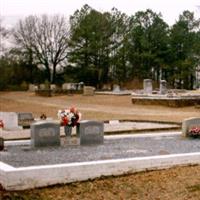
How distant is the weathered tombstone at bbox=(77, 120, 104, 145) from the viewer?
47.3ft

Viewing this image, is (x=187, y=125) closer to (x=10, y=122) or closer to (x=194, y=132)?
(x=194, y=132)

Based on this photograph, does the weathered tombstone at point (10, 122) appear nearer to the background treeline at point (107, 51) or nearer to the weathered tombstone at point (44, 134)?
the weathered tombstone at point (44, 134)

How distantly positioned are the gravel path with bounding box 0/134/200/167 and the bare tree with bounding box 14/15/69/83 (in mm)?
51172

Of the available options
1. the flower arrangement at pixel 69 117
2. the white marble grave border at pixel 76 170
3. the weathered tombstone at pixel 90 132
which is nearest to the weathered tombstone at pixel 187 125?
the weathered tombstone at pixel 90 132

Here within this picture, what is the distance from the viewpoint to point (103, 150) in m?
13.4

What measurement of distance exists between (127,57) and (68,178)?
50.8 meters

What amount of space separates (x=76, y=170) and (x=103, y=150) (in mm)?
2724

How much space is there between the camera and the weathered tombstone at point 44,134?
44.8 feet

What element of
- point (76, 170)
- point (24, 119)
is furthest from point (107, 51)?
point (76, 170)

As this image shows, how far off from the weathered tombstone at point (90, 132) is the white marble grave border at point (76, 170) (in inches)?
111

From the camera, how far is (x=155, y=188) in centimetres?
1030

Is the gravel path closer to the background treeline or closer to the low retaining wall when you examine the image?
the low retaining wall

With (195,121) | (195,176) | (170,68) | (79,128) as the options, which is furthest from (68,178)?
(170,68)

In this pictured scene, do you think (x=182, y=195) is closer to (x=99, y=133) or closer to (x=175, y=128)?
(x=99, y=133)
